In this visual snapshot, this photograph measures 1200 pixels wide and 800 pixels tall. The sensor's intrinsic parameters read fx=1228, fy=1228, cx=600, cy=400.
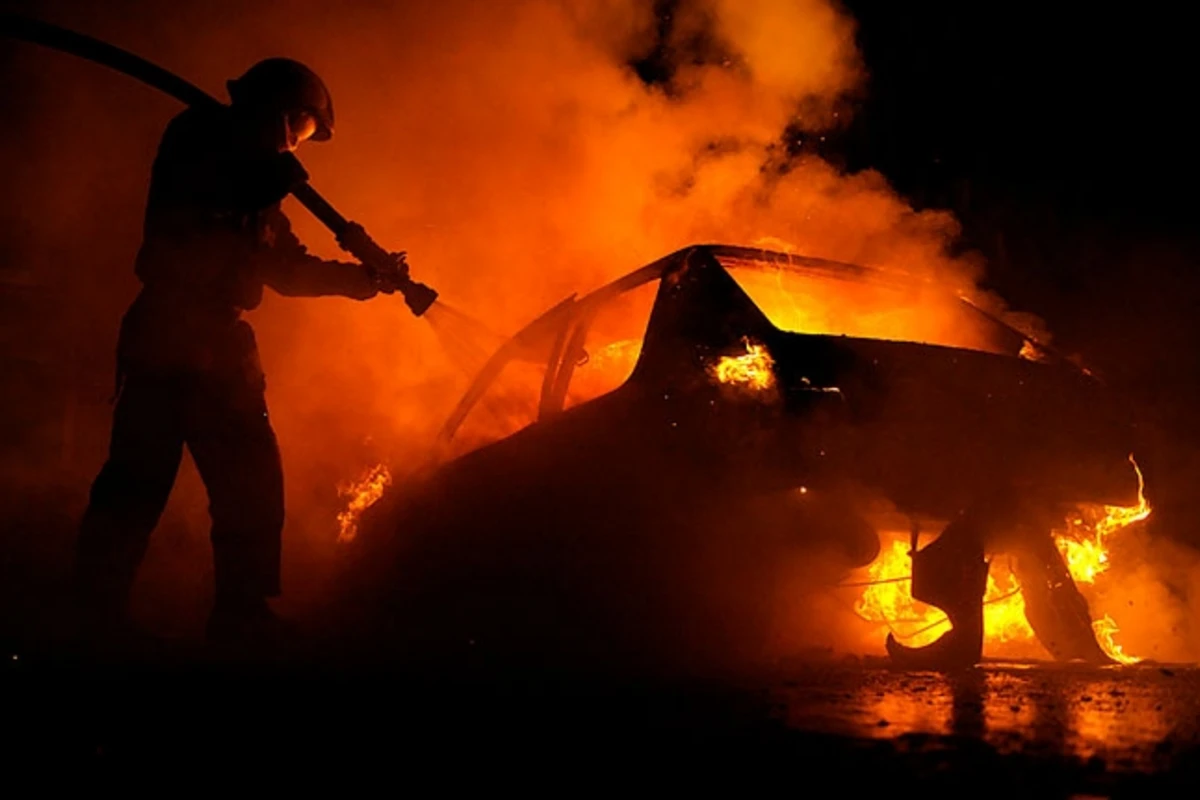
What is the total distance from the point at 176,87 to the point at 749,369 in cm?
304

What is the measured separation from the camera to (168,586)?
829 centimetres

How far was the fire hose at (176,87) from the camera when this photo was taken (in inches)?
215

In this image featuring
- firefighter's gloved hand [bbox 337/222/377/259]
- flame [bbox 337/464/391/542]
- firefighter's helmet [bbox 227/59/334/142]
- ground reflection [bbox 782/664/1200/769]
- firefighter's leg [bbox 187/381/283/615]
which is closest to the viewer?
ground reflection [bbox 782/664/1200/769]

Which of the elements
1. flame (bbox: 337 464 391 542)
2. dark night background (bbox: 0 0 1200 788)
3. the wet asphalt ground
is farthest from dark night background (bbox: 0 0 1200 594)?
the wet asphalt ground

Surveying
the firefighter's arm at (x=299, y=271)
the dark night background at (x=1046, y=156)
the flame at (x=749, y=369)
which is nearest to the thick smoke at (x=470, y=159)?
the dark night background at (x=1046, y=156)

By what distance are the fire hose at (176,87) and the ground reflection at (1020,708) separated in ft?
8.63

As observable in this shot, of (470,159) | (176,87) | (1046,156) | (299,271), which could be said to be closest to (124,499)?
(299,271)

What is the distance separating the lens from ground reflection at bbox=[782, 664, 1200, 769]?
298 centimetres

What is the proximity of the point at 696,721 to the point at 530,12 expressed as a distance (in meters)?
8.31

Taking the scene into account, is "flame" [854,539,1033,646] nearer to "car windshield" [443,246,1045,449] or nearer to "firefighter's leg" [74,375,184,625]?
"car windshield" [443,246,1045,449]

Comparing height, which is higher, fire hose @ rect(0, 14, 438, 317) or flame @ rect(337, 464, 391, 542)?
fire hose @ rect(0, 14, 438, 317)

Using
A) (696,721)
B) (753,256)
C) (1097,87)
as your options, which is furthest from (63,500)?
(1097,87)

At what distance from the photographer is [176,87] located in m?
5.50

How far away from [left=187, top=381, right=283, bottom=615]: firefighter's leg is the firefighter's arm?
1.54 feet
